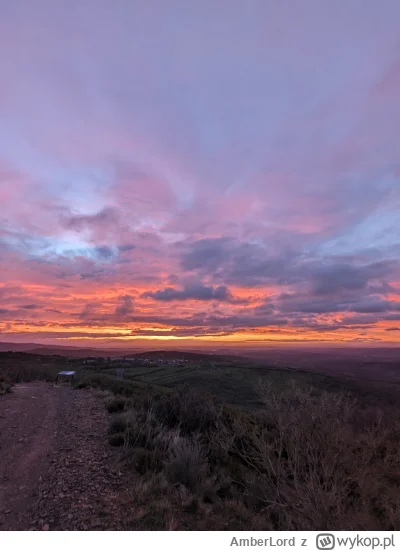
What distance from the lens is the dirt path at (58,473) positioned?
232 inches

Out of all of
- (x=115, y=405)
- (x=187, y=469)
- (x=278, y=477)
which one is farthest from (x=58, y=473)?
(x=115, y=405)

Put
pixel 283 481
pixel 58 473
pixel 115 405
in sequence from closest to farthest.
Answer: pixel 283 481 < pixel 58 473 < pixel 115 405

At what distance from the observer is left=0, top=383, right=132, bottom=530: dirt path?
19.3 ft

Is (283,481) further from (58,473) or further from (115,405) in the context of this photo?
(115,405)

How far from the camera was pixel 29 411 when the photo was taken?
44.3ft

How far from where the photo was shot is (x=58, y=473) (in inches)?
299
